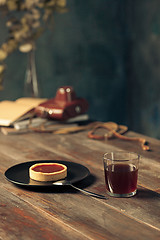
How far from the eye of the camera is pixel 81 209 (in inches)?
38.3

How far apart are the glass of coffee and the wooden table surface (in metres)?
0.02

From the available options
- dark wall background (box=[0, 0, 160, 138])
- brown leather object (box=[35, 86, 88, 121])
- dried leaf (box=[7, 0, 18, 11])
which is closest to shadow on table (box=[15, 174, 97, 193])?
brown leather object (box=[35, 86, 88, 121])

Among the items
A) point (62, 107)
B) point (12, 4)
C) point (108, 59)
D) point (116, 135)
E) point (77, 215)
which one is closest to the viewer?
point (77, 215)

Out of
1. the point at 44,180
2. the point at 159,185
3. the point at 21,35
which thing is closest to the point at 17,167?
the point at 44,180

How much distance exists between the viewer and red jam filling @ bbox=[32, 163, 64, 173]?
1.15 metres

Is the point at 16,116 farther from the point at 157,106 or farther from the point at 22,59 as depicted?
the point at 157,106

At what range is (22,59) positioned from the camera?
2.61 m

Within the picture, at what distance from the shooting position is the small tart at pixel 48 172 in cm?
111

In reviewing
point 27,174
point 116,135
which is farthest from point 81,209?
point 116,135

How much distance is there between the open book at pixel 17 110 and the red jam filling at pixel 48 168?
0.68m

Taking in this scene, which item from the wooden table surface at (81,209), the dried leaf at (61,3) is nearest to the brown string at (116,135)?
the wooden table surface at (81,209)

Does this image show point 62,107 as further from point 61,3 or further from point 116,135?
point 61,3

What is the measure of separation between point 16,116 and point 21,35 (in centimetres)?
49

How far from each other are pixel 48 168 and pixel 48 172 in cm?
3
